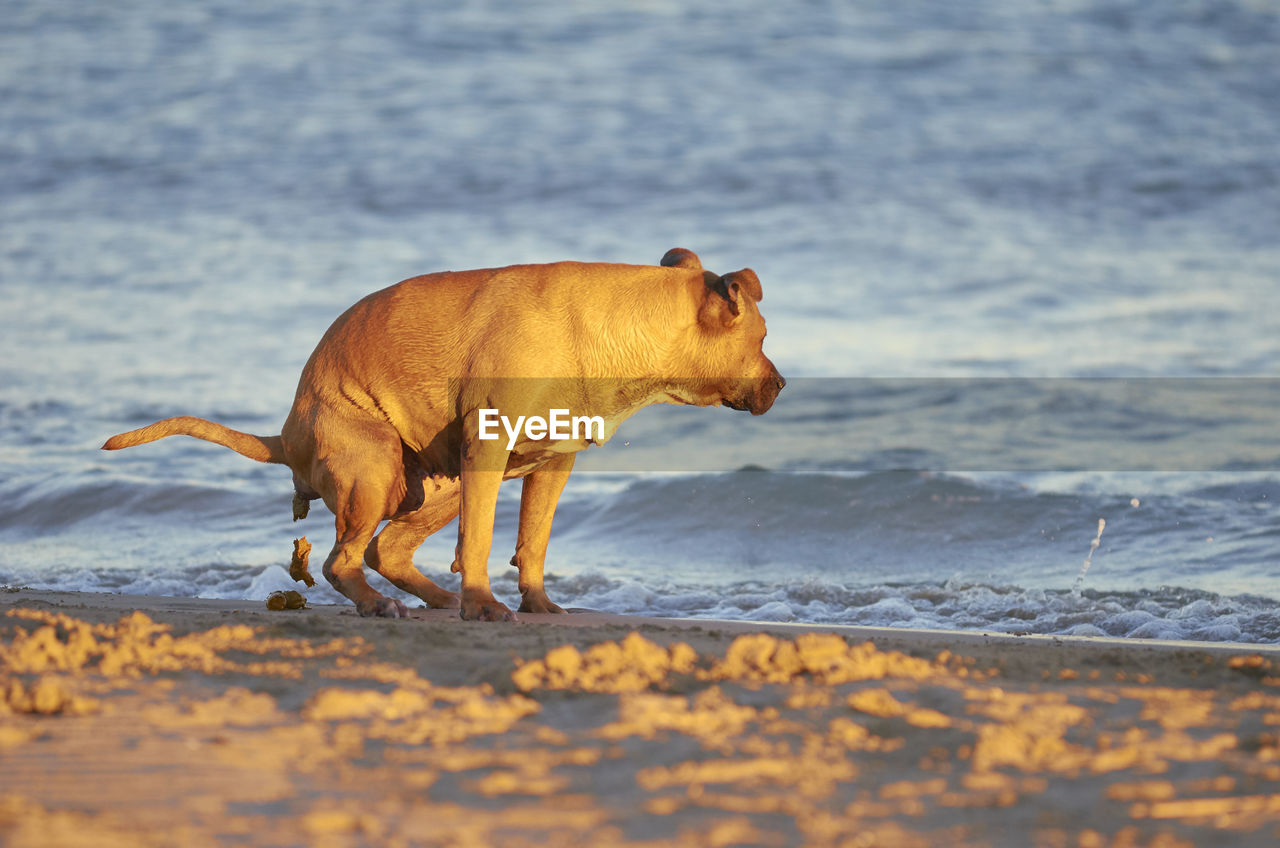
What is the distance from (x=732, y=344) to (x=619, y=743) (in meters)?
3.22

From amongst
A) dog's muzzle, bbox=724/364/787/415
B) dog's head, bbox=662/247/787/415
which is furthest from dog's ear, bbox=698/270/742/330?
dog's muzzle, bbox=724/364/787/415

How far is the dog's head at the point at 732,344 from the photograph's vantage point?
5.73 m

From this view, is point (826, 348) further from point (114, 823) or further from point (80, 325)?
point (114, 823)

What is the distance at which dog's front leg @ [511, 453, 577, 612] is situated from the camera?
19.9 feet

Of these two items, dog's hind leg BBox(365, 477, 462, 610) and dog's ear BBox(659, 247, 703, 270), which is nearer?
dog's ear BBox(659, 247, 703, 270)

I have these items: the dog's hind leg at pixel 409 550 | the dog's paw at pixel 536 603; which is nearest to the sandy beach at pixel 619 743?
the dog's paw at pixel 536 603

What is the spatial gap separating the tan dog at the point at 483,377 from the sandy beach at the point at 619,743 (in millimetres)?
1443

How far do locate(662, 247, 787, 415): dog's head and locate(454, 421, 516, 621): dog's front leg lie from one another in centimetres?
102

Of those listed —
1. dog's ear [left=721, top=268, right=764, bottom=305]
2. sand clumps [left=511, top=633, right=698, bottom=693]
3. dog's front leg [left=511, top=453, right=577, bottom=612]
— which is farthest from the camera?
dog's front leg [left=511, top=453, right=577, bottom=612]

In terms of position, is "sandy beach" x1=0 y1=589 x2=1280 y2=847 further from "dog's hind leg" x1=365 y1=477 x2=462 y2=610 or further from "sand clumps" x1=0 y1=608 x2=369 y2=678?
"dog's hind leg" x1=365 y1=477 x2=462 y2=610

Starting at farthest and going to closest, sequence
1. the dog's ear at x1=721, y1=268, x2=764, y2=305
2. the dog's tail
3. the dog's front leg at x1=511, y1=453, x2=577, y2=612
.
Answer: the dog's front leg at x1=511, y1=453, x2=577, y2=612
the dog's tail
the dog's ear at x1=721, y1=268, x2=764, y2=305

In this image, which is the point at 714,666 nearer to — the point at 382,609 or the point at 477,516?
the point at 477,516

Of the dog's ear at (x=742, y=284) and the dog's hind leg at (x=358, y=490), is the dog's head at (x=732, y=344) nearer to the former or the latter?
the dog's ear at (x=742, y=284)

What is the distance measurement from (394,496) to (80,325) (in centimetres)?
1234
